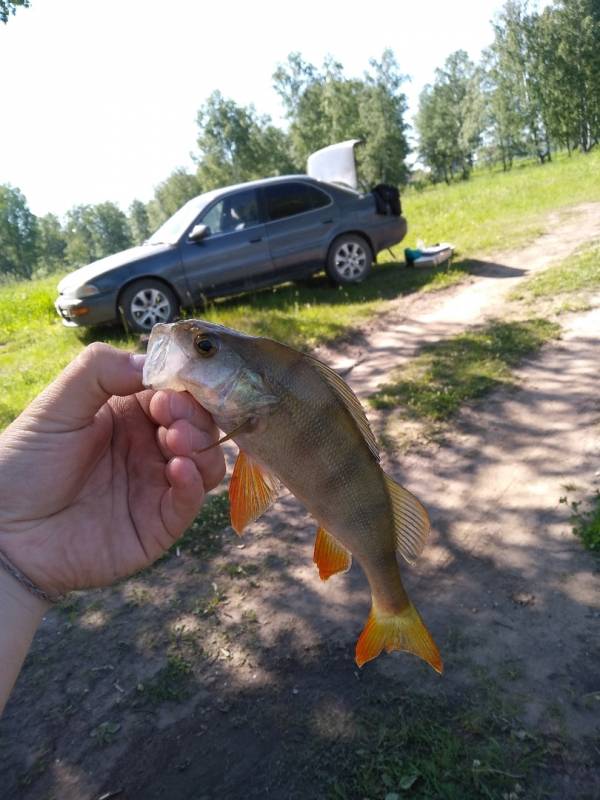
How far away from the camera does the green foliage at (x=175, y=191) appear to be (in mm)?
81000

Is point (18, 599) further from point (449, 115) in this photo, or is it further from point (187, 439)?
point (449, 115)

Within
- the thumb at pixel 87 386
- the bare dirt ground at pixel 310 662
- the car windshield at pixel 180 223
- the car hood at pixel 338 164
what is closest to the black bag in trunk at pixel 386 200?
the car hood at pixel 338 164

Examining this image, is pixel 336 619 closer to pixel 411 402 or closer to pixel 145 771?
pixel 145 771

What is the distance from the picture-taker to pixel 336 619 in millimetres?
3236

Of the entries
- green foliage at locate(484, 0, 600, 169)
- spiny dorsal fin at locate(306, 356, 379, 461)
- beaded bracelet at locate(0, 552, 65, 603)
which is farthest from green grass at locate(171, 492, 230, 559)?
green foliage at locate(484, 0, 600, 169)

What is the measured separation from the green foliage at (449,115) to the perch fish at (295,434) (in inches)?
2693

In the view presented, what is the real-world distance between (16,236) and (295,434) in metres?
93.3

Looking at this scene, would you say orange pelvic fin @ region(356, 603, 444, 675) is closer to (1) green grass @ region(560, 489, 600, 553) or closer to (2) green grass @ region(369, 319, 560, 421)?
(1) green grass @ region(560, 489, 600, 553)

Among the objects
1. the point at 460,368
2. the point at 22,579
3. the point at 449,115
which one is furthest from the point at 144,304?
the point at 449,115

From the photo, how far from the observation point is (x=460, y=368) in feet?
20.2

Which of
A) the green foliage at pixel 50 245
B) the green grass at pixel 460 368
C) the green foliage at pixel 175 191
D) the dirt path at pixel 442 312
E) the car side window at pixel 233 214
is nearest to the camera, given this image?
the green grass at pixel 460 368

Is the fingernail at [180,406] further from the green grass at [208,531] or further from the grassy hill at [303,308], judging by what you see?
the grassy hill at [303,308]

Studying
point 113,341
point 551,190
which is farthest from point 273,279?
point 551,190

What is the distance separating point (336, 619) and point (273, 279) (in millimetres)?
7311
